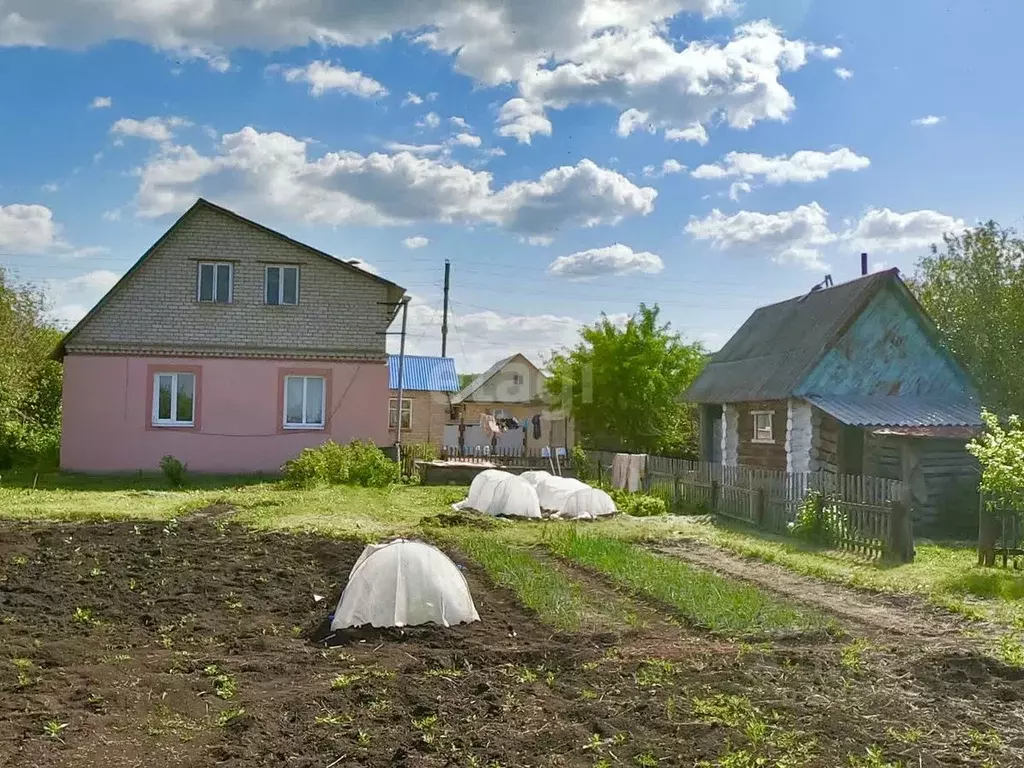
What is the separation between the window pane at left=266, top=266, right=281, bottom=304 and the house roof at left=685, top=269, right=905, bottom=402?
11.1m

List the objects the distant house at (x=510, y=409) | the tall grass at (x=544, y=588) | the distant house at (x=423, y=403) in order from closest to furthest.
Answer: the tall grass at (x=544, y=588) < the distant house at (x=510, y=409) < the distant house at (x=423, y=403)

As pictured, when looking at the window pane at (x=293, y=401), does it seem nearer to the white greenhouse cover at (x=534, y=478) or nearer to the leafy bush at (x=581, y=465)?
the leafy bush at (x=581, y=465)

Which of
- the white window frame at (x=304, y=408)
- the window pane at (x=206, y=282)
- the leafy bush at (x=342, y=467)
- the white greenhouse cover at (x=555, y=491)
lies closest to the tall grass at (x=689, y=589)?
the white greenhouse cover at (x=555, y=491)

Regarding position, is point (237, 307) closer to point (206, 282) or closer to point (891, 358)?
point (206, 282)

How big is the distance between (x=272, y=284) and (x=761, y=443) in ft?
43.1

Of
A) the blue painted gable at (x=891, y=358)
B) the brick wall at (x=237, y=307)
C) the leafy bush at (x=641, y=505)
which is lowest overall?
the leafy bush at (x=641, y=505)

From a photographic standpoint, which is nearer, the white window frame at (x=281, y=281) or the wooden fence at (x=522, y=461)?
the white window frame at (x=281, y=281)

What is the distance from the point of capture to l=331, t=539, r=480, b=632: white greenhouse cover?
8570mm

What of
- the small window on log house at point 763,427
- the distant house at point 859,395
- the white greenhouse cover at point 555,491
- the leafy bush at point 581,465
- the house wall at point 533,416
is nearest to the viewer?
the distant house at point 859,395

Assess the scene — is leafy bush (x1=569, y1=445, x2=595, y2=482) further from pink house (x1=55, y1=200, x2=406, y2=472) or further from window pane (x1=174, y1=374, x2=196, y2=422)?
window pane (x1=174, y1=374, x2=196, y2=422)

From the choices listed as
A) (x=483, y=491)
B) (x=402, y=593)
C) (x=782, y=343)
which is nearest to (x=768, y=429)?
(x=782, y=343)

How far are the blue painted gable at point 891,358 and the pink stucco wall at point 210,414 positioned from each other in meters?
11.7

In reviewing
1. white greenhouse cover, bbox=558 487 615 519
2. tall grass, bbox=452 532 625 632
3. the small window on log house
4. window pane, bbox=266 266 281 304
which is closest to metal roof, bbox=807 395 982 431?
the small window on log house

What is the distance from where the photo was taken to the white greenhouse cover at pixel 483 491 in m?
18.4
